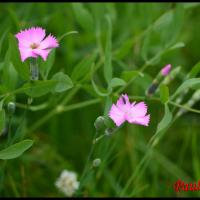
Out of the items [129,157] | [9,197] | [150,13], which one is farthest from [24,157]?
[150,13]

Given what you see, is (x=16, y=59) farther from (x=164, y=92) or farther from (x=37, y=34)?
(x=164, y=92)

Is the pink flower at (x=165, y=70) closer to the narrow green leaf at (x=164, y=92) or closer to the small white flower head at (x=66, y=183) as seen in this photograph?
the narrow green leaf at (x=164, y=92)

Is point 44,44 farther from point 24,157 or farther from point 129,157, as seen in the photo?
point 129,157

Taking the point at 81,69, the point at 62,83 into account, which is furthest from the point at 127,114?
the point at 81,69

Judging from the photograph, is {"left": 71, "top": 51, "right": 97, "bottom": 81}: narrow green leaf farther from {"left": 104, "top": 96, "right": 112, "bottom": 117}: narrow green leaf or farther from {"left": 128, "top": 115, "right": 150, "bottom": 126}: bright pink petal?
{"left": 128, "top": 115, "right": 150, "bottom": 126}: bright pink petal

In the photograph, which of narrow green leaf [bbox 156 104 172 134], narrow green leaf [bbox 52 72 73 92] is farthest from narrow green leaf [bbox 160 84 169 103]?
narrow green leaf [bbox 52 72 73 92]
